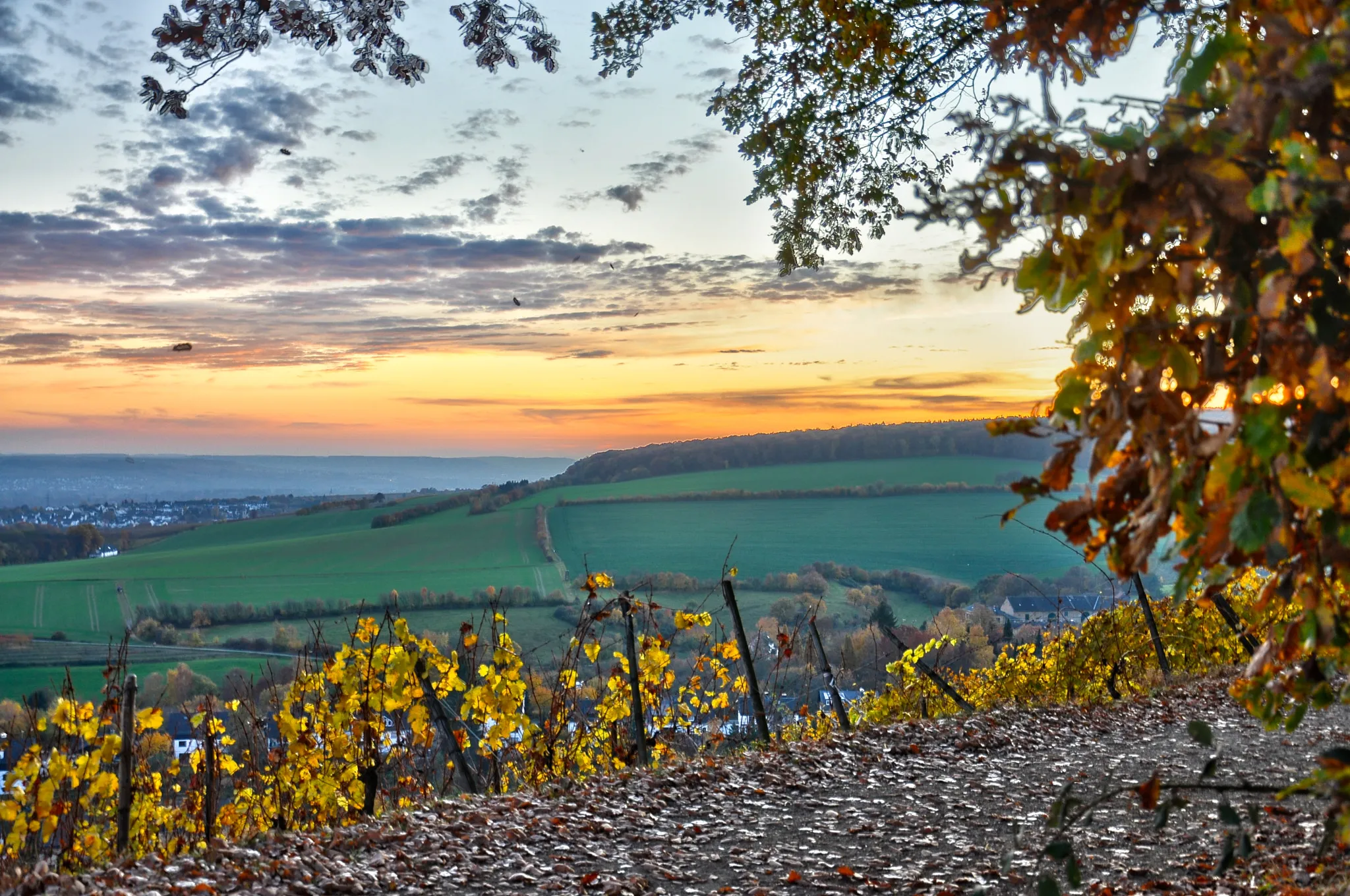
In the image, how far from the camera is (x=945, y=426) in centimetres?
5844

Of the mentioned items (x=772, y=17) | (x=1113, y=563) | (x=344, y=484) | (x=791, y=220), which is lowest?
(x=344, y=484)

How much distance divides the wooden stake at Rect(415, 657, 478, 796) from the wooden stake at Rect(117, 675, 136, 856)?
164cm

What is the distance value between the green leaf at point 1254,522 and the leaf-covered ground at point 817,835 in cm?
262

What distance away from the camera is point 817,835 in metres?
5.33

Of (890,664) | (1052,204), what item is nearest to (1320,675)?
(1052,204)

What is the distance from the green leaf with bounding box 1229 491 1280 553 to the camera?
1.39 metres

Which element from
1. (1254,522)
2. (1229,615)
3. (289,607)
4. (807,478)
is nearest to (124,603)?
(289,607)

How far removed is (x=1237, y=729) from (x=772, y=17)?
6924mm

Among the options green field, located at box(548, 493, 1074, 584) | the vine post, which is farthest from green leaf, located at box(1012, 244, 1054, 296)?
green field, located at box(548, 493, 1074, 584)

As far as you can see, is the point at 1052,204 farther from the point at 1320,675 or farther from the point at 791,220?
the point at 791,220

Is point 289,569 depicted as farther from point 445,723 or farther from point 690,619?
point 445,723

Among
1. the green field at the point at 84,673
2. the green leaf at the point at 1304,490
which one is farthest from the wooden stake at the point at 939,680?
the green field at the point at 84,673

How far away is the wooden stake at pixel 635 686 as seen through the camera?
6.98m

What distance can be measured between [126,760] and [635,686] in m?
3.22
